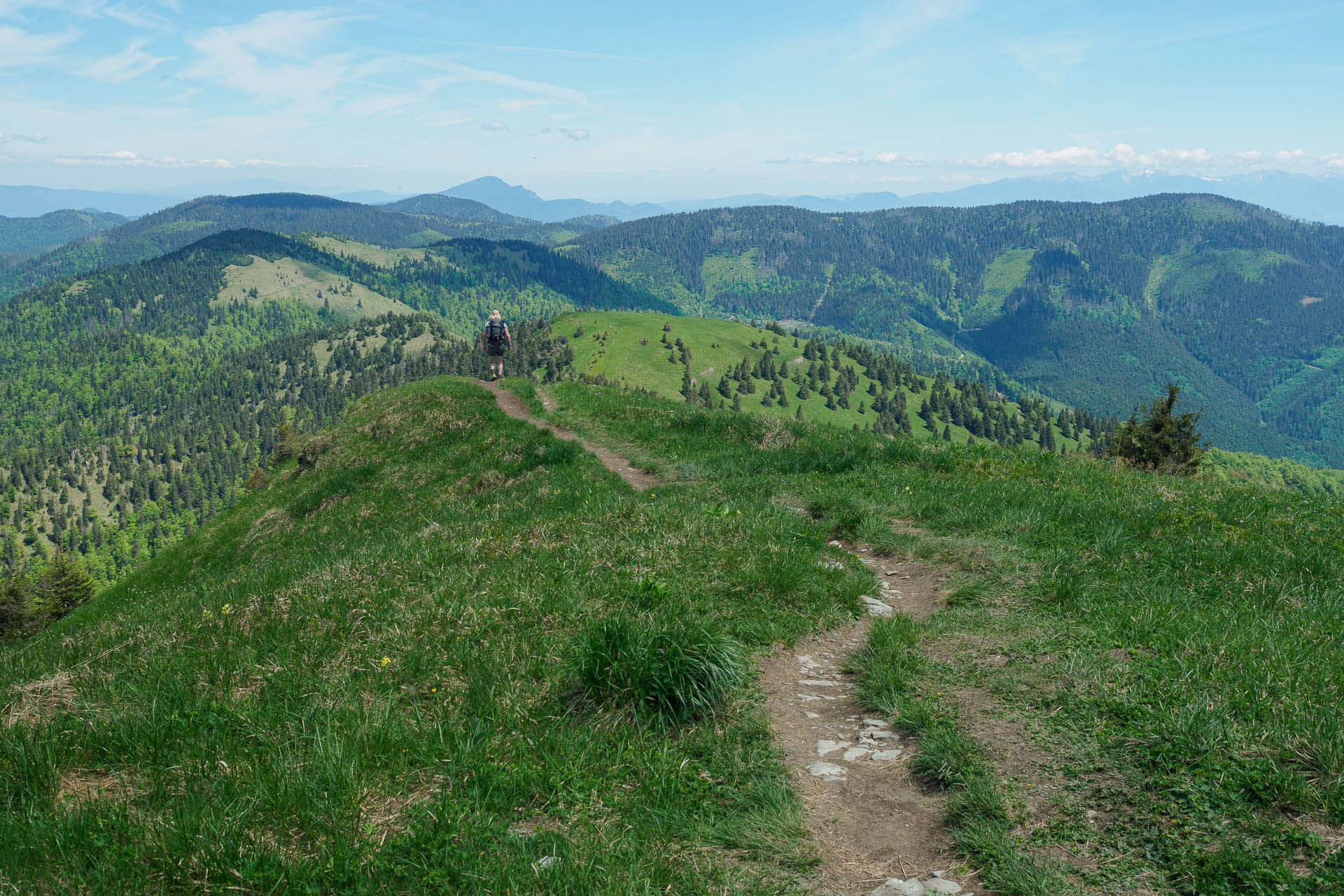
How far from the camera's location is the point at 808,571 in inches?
343

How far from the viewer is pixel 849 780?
5238mm

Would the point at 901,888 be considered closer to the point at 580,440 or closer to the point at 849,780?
the point at 849,780

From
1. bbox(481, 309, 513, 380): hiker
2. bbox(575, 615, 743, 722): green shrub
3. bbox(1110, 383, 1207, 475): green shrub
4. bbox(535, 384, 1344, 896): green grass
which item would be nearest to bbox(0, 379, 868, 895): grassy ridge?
bbox(575, 615, 743, 722): green shrub

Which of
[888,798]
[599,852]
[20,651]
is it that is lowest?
[20,651]

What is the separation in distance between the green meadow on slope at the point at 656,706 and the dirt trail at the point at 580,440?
599 centimetres

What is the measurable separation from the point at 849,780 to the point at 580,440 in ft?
61.2

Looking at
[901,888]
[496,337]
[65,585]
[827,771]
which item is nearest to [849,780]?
[827,771]

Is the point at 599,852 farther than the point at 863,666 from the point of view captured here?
No

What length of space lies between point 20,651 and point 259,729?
7796 millimetres

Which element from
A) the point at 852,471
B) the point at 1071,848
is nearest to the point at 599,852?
the point at 1071,848

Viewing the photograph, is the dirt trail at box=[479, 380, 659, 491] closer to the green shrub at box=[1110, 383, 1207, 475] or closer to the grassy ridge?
the grassy ridge

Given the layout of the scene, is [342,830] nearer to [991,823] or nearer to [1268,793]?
[991,823]

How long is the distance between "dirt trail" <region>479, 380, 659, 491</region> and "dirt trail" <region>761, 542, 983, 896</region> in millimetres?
9633

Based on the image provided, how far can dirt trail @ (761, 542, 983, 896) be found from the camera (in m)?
4.27
